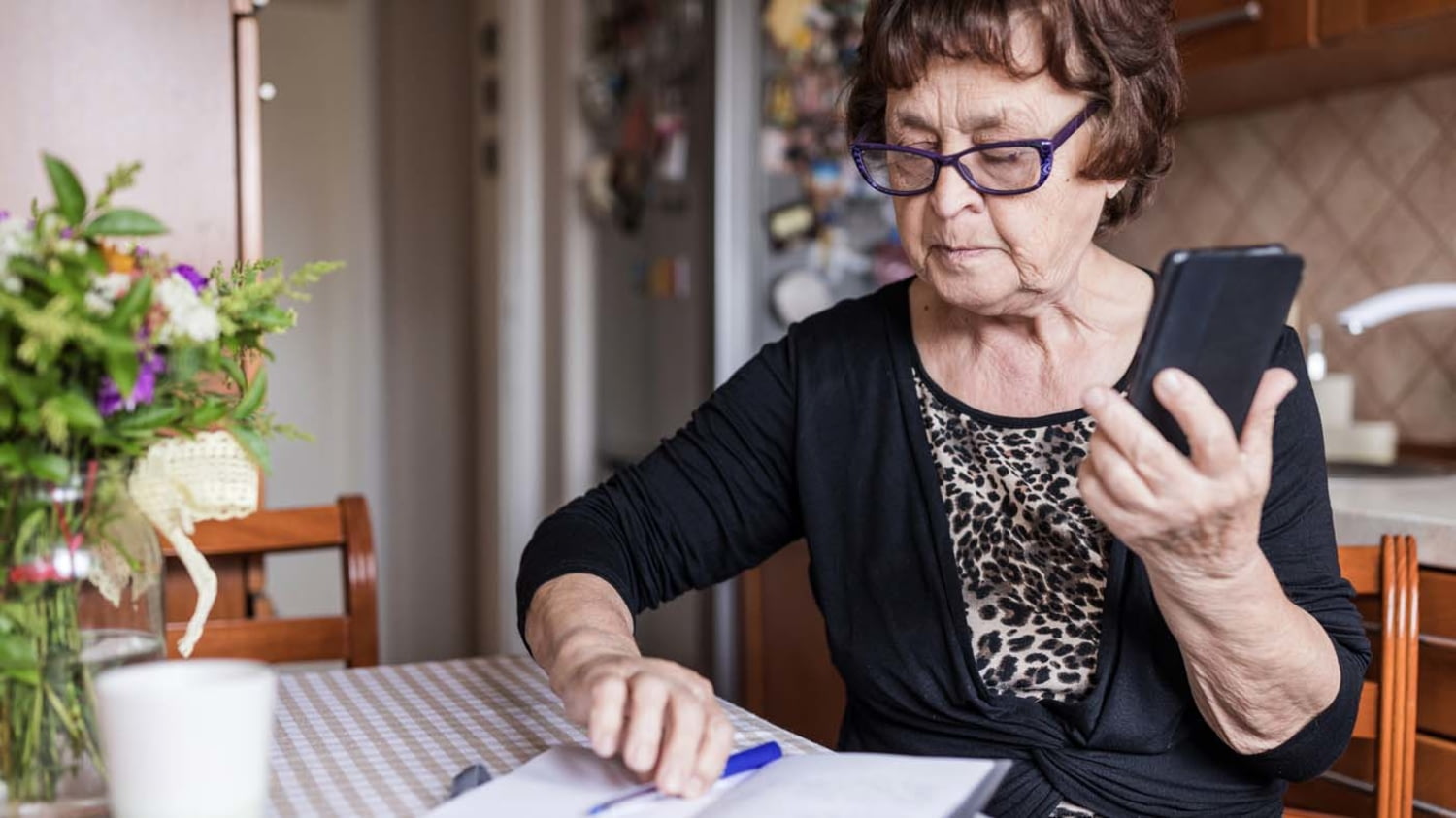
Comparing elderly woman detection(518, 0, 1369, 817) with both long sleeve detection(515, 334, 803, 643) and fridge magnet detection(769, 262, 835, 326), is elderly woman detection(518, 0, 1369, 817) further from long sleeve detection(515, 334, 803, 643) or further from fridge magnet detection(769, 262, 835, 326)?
fridge magnet detection(769, 262, 835, 326)

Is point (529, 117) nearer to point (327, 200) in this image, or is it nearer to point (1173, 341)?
point (327, 200)

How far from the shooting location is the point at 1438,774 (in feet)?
4.66

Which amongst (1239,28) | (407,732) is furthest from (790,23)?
(407,732)

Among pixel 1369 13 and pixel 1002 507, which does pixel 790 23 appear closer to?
pixel 1369 13

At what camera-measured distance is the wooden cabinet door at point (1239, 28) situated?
175 centimetres

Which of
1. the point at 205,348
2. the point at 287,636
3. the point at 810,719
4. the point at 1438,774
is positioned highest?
the point at 205,348

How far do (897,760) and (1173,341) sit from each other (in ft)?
0.96

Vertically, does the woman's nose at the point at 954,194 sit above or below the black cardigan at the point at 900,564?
above

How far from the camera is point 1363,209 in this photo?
2.01m

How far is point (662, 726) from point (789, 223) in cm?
189

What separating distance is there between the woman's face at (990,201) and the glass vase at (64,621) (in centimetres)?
64

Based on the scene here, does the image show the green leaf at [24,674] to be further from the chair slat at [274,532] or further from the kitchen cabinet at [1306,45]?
the kitchen cabinet at [1306,45]

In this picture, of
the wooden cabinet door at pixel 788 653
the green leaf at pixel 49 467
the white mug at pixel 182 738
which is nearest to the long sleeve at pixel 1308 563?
the white mug at pixel 182 738

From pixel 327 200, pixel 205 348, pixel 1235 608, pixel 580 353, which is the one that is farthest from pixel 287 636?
pixel 327 200
